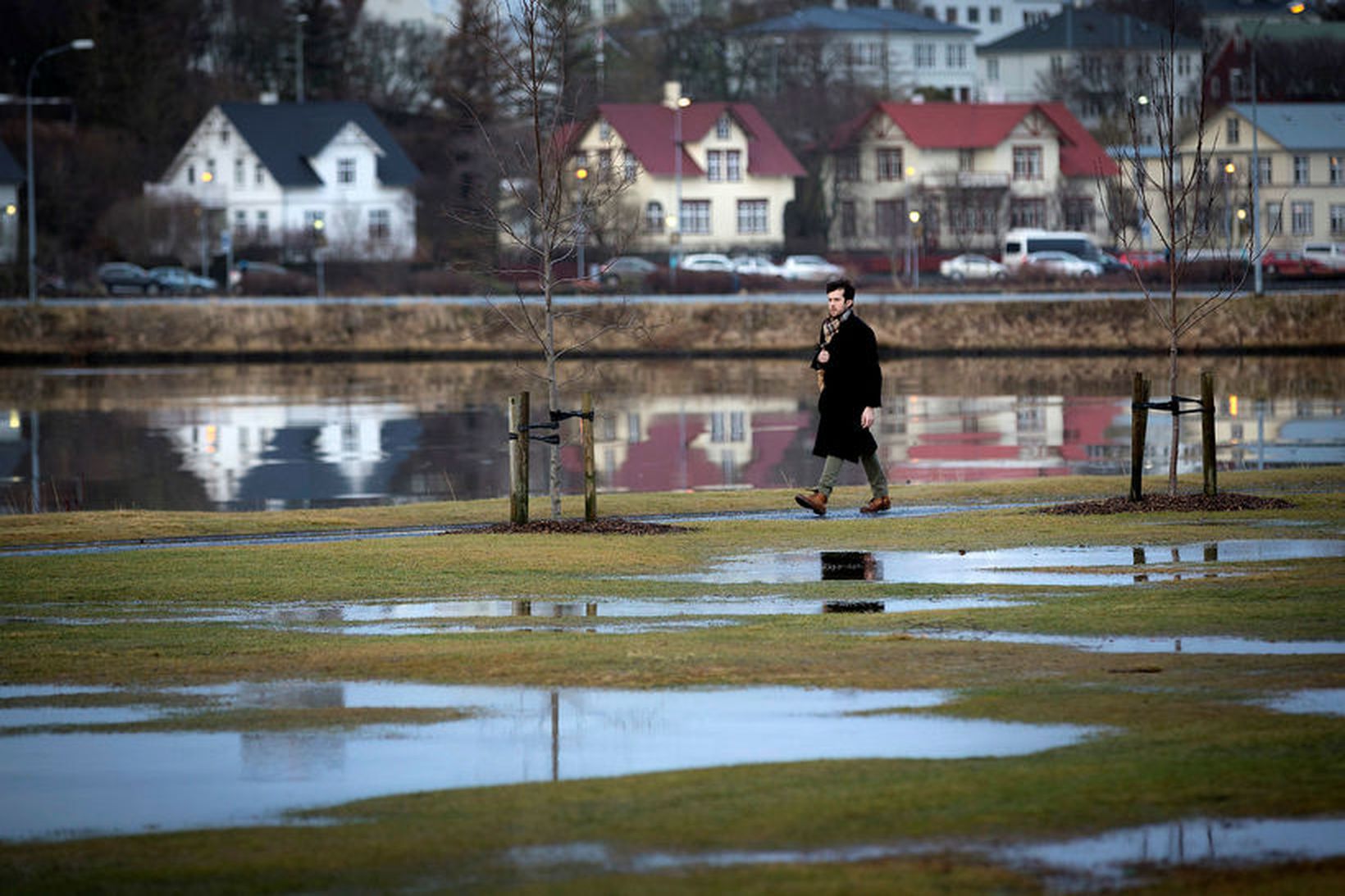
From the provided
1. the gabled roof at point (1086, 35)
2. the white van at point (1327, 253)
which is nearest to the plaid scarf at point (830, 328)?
the white van at point (1327, 253)

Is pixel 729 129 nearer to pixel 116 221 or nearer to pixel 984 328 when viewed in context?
pixel 116 221

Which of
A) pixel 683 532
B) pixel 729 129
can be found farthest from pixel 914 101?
pixel 683 532

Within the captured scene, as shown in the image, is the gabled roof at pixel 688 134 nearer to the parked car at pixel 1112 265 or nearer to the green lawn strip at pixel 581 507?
the parked car at pixel 1112 265

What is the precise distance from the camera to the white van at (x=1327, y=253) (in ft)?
292

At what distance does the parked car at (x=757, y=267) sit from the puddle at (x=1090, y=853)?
80.2 metres

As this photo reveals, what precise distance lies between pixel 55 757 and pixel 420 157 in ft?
355

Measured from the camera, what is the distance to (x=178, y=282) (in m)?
91.4

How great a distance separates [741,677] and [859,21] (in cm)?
14899

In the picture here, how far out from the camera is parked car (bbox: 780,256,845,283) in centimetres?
9014

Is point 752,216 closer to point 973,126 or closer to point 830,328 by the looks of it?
point 973,126

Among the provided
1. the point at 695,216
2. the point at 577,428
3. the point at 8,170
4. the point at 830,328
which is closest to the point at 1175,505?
the point at 830,328

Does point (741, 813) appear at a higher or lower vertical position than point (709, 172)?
lower

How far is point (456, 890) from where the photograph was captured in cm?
814

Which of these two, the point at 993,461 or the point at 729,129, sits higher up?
the point at 729,129
